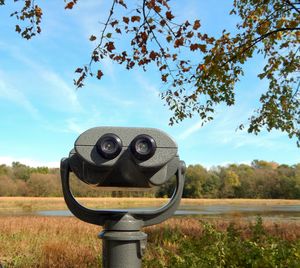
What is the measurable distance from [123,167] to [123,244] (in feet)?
→ 0.92

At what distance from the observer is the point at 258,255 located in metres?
2.96

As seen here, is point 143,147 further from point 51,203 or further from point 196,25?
point 51,203

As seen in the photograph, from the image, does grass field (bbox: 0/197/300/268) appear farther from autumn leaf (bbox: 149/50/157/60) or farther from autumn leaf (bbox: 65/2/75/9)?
autumn leaf (bbox: 65/2/75/9)

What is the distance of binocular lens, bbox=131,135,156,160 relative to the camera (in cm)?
140

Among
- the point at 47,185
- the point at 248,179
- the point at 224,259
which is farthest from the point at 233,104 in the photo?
the point at 248,179

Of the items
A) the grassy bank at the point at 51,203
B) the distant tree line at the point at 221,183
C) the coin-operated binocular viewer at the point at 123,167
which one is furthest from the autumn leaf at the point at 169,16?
the distant tree line at the point at 221,183

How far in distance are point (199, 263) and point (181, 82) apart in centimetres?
538

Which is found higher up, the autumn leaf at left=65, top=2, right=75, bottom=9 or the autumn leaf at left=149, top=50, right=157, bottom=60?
the autumn leaf at left=65, top=2, right=75, bottom=9

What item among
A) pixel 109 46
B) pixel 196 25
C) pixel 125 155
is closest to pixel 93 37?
pixel 109 46

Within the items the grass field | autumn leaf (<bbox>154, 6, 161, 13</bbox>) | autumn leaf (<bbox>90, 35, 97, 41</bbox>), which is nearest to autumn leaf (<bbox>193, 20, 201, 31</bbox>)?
autumn leaf (<bbox>154, 6, 161, 13</bbox>)

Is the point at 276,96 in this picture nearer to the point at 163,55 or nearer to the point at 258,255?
the point at 163,55

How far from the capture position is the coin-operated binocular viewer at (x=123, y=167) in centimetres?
142

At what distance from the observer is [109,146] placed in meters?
1.42

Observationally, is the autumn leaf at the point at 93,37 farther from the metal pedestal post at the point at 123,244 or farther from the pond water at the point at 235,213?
the pond water at the point at 235,213
